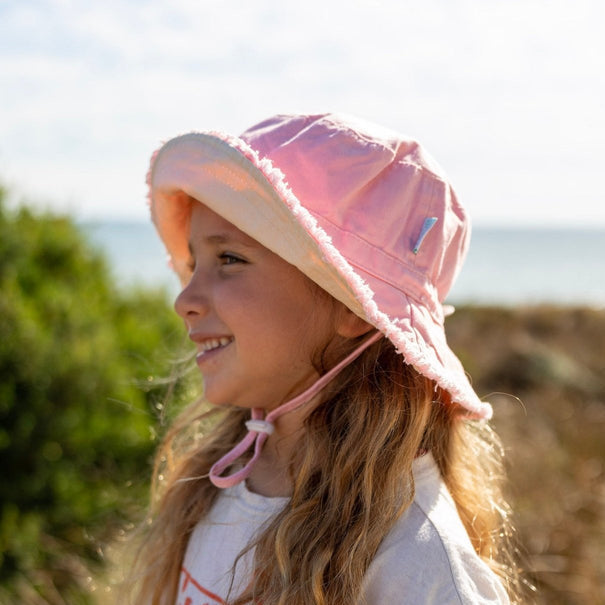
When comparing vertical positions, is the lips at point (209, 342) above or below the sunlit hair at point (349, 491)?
above

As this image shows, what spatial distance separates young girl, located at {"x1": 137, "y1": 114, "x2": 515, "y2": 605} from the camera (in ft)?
5.23

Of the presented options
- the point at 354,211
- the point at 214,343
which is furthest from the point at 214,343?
the point at 354,211

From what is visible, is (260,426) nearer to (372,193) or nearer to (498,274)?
(372,193)

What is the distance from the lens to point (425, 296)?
1.78 meters

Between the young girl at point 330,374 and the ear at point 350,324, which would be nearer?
the young girl at point 330,374

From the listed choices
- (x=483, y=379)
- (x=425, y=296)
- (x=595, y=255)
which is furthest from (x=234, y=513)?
(x=595, y=255)

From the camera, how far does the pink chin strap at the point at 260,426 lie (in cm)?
183

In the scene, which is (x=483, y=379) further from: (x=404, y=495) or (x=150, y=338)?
(x=404, y=495)

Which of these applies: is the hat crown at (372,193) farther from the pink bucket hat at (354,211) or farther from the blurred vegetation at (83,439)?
Result: the blurred vegetation at (83,439)

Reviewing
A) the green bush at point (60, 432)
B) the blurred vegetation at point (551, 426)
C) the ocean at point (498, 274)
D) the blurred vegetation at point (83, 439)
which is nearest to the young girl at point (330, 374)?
the blurred vegetation at point (551, 426)

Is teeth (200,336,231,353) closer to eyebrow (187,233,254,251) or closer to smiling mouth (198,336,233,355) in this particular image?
smiling mouth (198,336,233,355)

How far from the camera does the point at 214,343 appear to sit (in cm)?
186

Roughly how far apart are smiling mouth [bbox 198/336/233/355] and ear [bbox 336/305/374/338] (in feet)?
0.89

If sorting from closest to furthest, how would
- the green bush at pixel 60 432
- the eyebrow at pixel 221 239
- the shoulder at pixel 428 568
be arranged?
the shoulder at pixel 428 568
the eyebrow at pixel 221 239
the green bush at pixel 60 432
